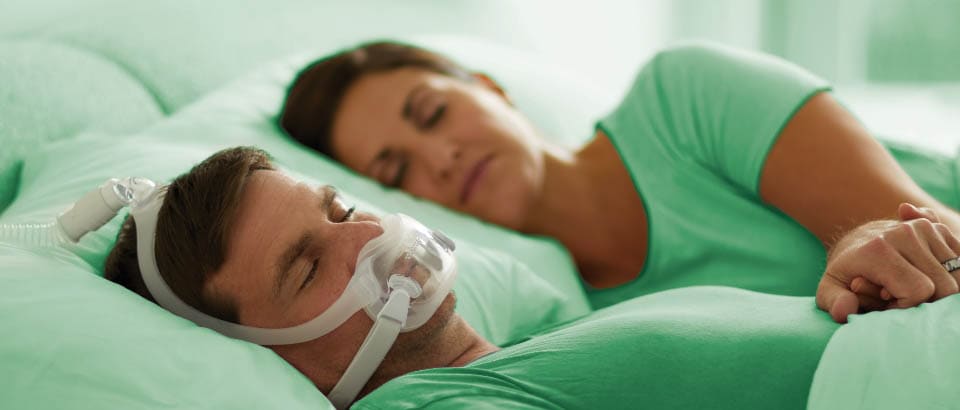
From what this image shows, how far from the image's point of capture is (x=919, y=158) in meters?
1.54

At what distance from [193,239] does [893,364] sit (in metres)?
0.73

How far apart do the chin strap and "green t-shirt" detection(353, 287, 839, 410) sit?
0.41 feet

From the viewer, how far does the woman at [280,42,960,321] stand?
129 cm

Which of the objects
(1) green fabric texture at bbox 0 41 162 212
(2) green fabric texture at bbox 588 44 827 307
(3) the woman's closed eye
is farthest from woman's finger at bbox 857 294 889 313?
(1) green fabric texture at bbox 0 41 162 212

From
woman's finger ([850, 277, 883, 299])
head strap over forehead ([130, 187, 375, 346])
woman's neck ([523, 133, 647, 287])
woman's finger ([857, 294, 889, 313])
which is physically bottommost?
woman's neck ([523, 133, 647, 287])

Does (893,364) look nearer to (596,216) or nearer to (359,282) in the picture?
(359,282)

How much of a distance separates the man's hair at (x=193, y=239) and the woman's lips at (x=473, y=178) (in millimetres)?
586

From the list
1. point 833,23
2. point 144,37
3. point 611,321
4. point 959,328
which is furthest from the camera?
point 833,23

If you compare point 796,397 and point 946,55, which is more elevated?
point 796,397

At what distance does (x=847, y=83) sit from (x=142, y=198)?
9.96ft

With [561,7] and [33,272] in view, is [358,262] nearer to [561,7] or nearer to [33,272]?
[33,272]

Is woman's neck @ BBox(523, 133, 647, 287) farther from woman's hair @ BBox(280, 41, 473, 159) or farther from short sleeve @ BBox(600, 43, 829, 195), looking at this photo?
woman's hair @ BBox(280, 41, 473, 159)

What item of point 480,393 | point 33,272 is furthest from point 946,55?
point 33,272

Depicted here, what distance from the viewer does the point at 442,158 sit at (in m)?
1.54
